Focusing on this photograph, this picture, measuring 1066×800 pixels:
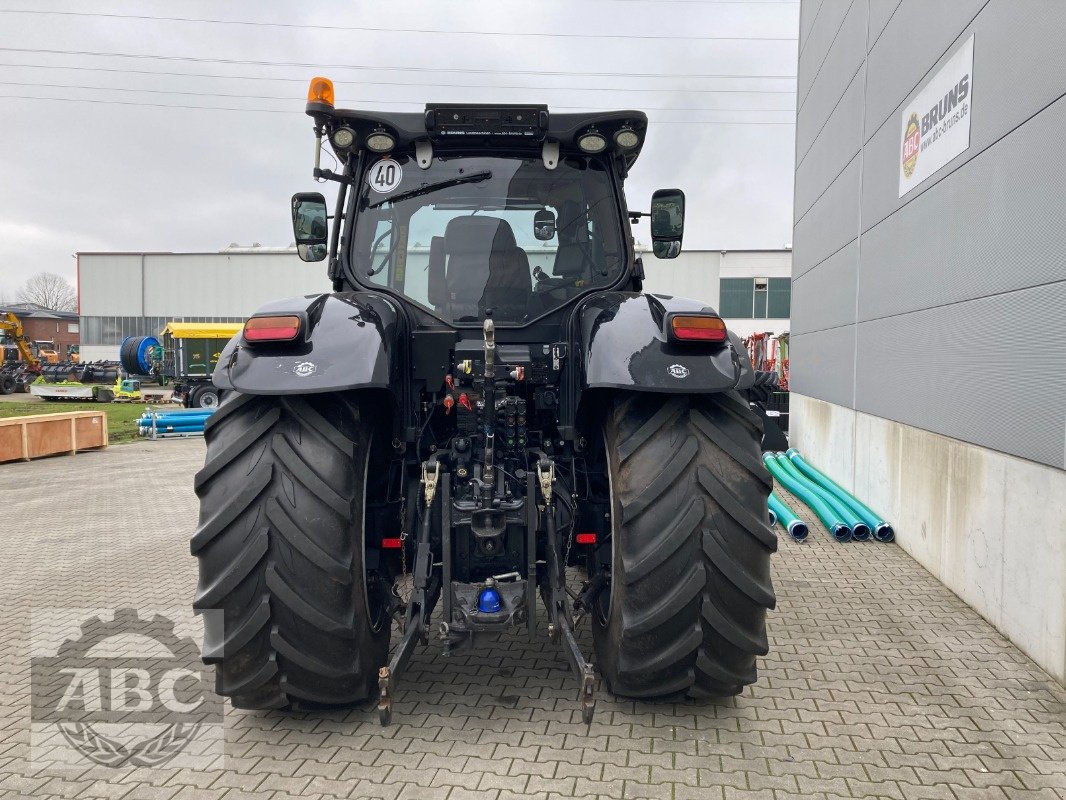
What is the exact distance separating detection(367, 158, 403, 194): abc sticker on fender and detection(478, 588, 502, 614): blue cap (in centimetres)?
216

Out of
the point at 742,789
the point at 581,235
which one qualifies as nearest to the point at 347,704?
the point at 742,789

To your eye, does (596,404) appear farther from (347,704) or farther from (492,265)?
(347,704)

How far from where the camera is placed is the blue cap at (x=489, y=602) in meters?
3.04

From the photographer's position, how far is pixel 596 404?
3463 mm

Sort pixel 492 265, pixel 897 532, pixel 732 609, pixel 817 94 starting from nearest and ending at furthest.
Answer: pixel 732 609
pixel 492 265
pixel 897 532
pixel 817 94

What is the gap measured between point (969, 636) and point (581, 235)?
3.26 meters

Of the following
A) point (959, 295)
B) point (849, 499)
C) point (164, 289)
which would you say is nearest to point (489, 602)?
point (959, 295)

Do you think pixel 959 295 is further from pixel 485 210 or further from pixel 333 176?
pixel 333 176

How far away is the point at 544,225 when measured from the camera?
12.9 ft

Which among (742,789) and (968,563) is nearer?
(742,789)

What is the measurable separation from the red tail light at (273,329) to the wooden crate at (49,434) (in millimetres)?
12107

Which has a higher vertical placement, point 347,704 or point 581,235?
point 581,235

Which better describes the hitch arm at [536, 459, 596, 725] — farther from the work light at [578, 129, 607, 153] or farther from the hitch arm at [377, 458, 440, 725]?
the work light at [578, 129, 607, 153]

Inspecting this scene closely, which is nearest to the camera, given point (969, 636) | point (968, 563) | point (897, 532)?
point (969, 636)
